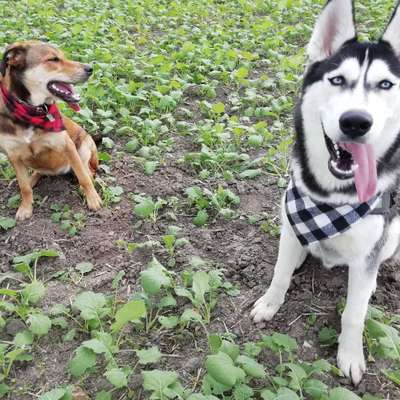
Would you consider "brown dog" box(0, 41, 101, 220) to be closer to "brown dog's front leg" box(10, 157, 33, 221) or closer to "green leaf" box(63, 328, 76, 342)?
"brown dog's front leg" box(10, 157, 33, 221)

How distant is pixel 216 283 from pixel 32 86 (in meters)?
2.26

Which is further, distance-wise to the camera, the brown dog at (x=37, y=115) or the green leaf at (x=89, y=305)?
the brown dog at (x=37, y=115)

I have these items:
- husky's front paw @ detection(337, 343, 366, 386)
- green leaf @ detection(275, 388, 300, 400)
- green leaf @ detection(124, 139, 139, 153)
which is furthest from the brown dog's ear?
husky's front paw @ detection(337, 343, 366, 386)

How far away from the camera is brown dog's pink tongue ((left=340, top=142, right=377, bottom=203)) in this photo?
224 cm

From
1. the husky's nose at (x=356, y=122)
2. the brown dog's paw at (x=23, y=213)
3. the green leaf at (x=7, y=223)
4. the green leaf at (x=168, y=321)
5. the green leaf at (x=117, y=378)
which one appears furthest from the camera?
the brown dog's paw at (x=23, y=213)

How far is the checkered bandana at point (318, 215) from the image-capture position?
7.75 feet

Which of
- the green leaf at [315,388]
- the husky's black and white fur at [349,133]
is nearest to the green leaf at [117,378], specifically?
the green leaf at [315,388]

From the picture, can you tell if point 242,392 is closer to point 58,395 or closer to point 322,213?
point 58,395

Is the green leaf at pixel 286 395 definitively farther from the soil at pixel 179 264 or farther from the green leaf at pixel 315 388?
the soil at pixel 179 264

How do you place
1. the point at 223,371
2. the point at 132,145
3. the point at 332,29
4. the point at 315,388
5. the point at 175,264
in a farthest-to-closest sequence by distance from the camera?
the point at 132,145, the point at 175,264, the point at 332,29, the point at 315,388, the point at 223,371

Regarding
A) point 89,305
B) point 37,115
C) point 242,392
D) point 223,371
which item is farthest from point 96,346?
point 37,115

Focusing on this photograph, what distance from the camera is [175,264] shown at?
331 centimetres

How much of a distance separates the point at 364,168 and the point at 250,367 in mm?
1193

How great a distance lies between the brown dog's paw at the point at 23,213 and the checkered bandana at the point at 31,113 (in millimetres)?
724
